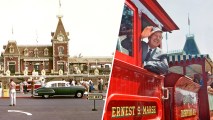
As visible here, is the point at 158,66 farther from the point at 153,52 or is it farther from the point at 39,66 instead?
the point at 39,66

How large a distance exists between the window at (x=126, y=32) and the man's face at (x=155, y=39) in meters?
0.09

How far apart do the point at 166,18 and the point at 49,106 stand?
424cm

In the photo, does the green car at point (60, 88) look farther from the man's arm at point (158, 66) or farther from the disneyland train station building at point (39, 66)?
the man's arm at point (158, 66)

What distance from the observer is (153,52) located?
180 cm

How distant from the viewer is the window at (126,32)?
1739 millimetres

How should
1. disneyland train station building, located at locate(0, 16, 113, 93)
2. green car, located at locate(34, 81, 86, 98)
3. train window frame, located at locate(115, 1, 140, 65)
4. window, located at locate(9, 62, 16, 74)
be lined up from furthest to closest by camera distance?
1. green car, located at locate(34, 81, 86, 98)
2. window, located at locate(9, 62, 16, 74)
3. disneyland train station building, located at locate(0, 16, 113, 93)
4. train window frame, located at locate(115, 1, 140, 65)

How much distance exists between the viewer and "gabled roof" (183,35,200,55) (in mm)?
1847

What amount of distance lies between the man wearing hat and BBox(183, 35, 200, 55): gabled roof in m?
0.10

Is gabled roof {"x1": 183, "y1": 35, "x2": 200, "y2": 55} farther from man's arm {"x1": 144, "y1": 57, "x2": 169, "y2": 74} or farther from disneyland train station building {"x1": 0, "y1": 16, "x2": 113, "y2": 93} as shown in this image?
disneyland train station building {"x1": 0, "y1": 16, "x2": 113, "y2": 93}

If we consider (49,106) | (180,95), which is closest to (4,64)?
(49,106)

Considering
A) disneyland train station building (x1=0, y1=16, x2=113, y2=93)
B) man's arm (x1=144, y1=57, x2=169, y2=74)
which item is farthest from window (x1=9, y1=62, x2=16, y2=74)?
man's arm (x1=144, y1=57, x2=169, y2=74)

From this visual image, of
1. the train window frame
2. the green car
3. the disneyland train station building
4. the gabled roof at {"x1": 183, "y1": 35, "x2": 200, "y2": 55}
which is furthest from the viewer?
the green car

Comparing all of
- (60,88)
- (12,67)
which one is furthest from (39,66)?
(60,88)

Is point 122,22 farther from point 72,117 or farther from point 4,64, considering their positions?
point 72,117
